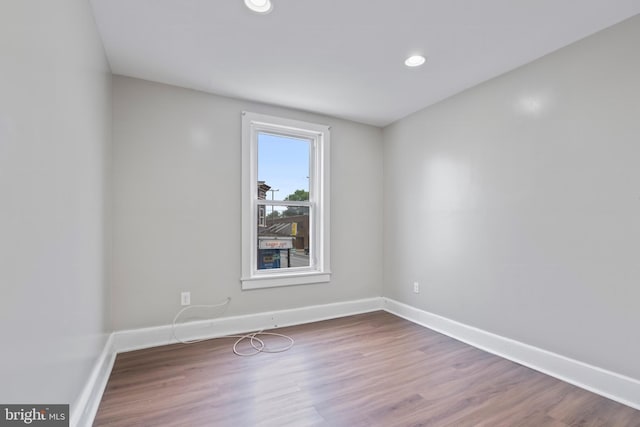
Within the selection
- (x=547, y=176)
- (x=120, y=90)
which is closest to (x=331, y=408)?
(x=547, y=176)

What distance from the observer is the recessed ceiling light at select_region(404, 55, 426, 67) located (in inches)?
96.9

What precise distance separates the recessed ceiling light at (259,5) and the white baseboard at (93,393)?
2.37 m

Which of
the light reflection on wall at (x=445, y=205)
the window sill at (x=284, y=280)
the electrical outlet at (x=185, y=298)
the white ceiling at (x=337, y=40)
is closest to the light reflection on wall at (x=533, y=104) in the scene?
the white ceiling at (x=337, y=40)

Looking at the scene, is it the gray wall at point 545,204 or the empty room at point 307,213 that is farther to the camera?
the gray wall at point 545,204

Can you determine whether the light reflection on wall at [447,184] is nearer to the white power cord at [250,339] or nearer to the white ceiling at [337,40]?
the white ceiling at [337,40]

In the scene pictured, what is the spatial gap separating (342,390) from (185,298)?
1714 mm

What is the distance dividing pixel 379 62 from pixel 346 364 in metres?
2.47

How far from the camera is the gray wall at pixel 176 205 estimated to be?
2732 millimetres

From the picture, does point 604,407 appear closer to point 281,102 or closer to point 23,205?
point 23,205

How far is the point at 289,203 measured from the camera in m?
3.59

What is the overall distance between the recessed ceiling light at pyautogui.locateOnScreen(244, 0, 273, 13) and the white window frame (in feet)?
4.60

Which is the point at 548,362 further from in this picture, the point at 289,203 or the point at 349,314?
the point at 289,203

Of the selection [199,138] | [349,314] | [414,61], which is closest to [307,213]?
[349,314]

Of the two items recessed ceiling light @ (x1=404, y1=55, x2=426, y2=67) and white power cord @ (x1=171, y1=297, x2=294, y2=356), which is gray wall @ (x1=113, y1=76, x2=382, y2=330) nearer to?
white power cord @ (x1=171, y1=297, x2=294, y2=356)
